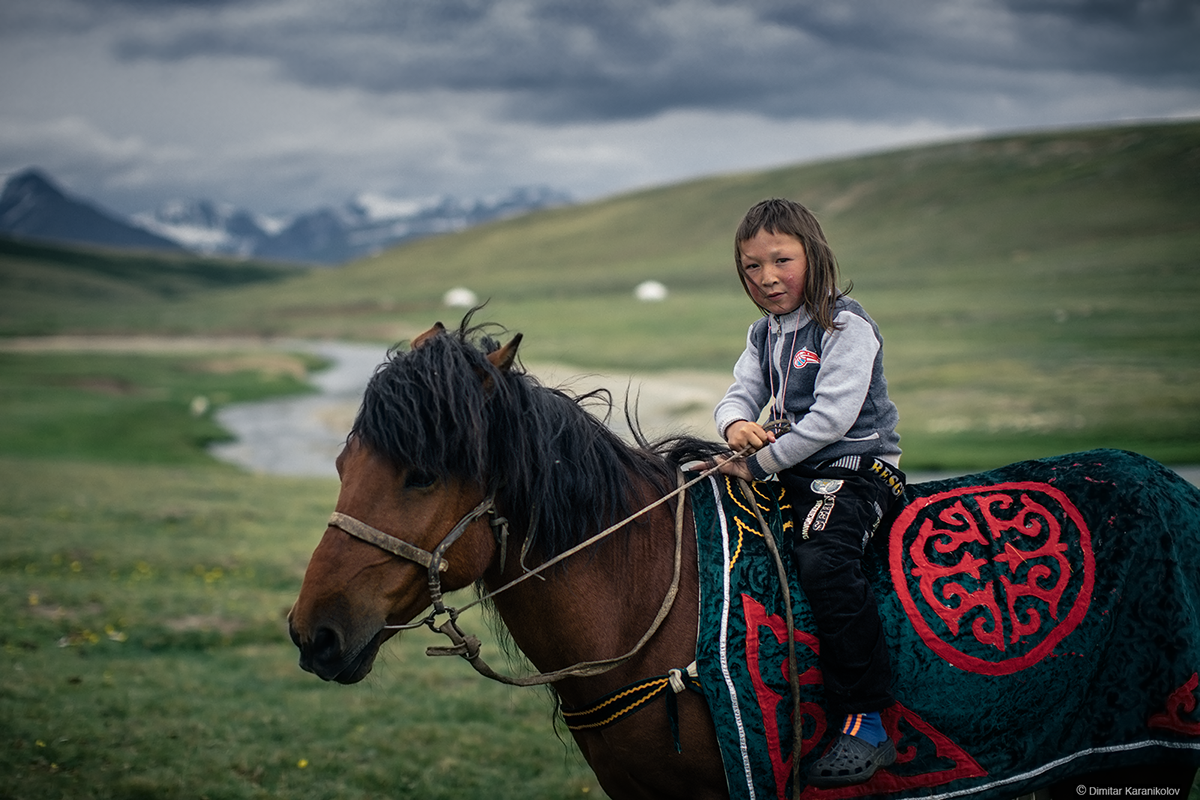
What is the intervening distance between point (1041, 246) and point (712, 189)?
64064mm

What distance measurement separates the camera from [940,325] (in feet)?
148

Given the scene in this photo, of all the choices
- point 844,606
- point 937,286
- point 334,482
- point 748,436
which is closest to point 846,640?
point 844,606

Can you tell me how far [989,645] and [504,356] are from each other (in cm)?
216

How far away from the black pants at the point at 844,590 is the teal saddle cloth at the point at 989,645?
0.30 ft

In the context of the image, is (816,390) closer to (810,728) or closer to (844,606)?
(844,606)

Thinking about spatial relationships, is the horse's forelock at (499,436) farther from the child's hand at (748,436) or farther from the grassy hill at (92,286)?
the grassy hill at (92,286)

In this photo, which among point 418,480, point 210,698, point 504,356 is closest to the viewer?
point 418,480

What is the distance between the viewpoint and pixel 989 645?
3180mm

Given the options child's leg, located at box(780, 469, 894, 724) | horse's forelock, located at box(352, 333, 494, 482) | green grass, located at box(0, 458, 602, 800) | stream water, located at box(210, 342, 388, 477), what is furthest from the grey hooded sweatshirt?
stream water, located at box(210, 342, 388, 477)

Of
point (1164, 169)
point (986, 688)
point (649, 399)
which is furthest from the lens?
point (1164, 169)

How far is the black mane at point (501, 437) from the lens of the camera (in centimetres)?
277

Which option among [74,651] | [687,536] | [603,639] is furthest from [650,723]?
[74,651]

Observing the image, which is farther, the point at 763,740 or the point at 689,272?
the point at 689,272

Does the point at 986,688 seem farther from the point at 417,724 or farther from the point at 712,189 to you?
the point at 712,189
